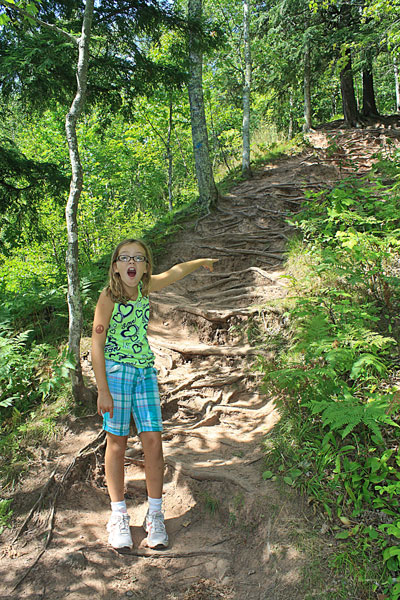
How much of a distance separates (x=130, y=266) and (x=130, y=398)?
3.24 feet

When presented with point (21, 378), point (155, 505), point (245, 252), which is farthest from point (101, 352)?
point (245, 252)

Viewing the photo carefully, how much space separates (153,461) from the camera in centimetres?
277

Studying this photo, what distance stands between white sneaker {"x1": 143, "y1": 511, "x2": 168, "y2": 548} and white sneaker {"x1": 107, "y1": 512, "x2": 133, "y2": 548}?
14 cm

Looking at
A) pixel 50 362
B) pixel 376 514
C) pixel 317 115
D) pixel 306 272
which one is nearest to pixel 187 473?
pixel 376 514

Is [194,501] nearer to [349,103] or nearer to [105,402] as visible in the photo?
[105,402]

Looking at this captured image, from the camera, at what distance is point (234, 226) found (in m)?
8.59

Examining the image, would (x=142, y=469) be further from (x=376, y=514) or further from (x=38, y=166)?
(x=38, y=166)

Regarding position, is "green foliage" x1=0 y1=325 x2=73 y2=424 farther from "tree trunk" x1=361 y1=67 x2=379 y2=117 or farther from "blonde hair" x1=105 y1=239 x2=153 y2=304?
"tree trunk" x1=361 y1=67 x2=379 y2=117

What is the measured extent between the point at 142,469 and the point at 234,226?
612 cm

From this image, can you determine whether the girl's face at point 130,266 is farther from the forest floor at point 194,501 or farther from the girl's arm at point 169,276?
the forest floor at point 194,501

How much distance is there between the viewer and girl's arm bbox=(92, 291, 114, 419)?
2719 mm

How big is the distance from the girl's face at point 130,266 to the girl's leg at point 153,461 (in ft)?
3.55

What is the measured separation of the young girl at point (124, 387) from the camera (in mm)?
2754

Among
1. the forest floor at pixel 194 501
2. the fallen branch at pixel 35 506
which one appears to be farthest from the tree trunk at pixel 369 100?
the fallen branch at pixel 35 506
